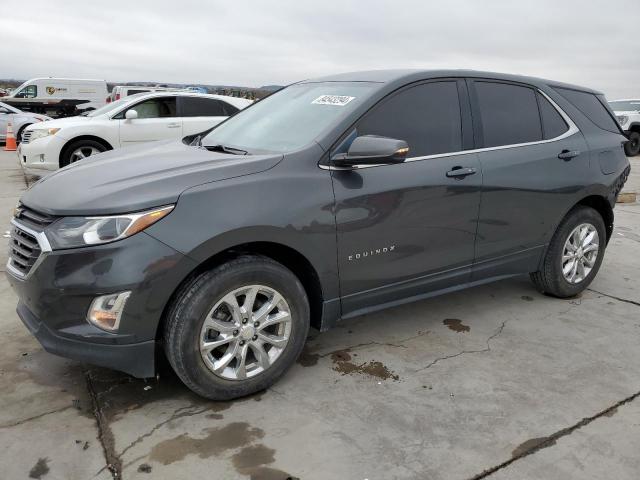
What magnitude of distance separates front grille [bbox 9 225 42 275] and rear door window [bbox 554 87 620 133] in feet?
12.1

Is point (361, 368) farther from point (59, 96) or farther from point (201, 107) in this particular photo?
point (59, 96)

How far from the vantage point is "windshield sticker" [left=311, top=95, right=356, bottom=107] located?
322cm

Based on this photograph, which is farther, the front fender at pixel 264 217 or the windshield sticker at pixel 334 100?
the windshield sticker at pixel 334 100

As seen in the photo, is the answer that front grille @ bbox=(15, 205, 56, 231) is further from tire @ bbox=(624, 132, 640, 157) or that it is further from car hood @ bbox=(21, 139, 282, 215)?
tire @ bbox=(624, 132, 640, 157)

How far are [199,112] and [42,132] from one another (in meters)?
2.56

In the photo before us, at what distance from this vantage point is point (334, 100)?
10.8ft

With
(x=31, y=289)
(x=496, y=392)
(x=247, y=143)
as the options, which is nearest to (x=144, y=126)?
(x=247, y=143)

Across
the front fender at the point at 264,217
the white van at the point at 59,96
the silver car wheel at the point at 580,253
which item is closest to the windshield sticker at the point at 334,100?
the front fender at the point at 264,217

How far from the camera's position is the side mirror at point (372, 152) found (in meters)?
2.81

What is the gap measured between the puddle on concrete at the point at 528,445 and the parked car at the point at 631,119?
1709 cm

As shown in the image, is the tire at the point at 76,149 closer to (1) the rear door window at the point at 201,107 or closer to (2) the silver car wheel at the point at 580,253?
(1) the rear door window at the point at 201,107

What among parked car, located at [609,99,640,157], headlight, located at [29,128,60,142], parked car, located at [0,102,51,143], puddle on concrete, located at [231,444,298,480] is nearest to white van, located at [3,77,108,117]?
parked car, located at [0,102,51,143]

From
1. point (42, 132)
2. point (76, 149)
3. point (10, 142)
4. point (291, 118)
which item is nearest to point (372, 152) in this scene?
point (291, 118)

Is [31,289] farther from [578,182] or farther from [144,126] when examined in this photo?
[144,126]
